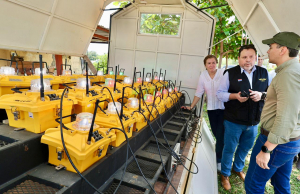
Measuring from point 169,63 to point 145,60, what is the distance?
2.69 feet

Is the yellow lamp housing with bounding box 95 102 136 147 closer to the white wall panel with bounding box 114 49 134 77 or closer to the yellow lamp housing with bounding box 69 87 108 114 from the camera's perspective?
the yellow lamp housing with bounding box 69 87 108 114

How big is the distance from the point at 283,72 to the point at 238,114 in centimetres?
109

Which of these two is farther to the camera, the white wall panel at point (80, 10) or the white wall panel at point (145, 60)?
the white wall panel at point (145, 60)

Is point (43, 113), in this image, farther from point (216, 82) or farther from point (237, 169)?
point (237, 169)

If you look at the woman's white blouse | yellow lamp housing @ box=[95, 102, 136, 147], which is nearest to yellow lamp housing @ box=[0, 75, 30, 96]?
yellow lamp housing @ box=[95, 102, 136, 147]

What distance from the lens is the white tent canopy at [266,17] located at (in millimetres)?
2308

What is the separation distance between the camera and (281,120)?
1.38 m

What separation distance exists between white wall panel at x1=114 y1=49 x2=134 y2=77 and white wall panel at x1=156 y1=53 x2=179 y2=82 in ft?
3.16

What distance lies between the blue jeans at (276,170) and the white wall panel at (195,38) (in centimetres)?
404

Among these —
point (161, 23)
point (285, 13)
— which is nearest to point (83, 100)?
point (285, 13)

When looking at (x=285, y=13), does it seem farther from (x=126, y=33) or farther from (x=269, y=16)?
(x=126, y=33)

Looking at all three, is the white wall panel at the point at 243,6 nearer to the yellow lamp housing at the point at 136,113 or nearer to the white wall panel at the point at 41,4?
the yellow lamp housing at the point at 136,113

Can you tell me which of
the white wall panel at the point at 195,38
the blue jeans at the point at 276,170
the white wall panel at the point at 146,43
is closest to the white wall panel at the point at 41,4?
the white wall panel at the point at 146,43

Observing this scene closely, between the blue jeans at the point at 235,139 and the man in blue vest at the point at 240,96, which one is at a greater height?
the man in blue vest at the point at 240,96
